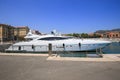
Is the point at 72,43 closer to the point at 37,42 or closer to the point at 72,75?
the point at 37,42

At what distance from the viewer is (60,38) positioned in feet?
81.5

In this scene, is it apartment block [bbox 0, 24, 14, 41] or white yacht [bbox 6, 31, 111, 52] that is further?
apartment block [bbox 0, 24, 14, 41]

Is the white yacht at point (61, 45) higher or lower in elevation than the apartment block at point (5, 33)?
lower

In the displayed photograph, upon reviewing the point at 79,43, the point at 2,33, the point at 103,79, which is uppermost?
the point at 2,33

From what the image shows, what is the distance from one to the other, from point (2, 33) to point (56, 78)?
101 m

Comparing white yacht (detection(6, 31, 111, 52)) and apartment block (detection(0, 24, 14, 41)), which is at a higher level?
apartment block (detection(0, 24, 14, 41))

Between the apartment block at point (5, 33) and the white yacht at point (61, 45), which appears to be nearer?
the white yacht at point (61, 45)

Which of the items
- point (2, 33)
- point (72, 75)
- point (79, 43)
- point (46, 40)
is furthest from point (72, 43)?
point (2, 33)

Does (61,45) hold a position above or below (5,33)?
below

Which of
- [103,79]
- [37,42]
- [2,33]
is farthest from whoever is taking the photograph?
[2,33]

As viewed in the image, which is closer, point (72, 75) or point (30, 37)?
point (72, 75)

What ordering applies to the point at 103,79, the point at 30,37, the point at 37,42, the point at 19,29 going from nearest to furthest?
the point at 103,79 → the point at 37,42 → the point at 30,37 → the point at 19,29

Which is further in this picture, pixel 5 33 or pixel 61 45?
pixel 5 33

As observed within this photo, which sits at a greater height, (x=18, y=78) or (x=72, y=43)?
(x=72, y=43)
